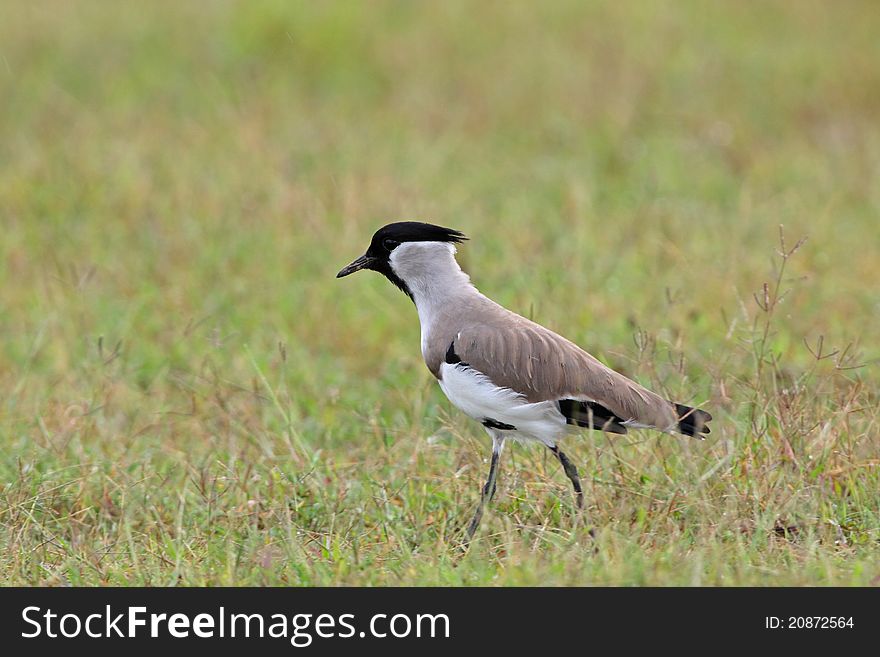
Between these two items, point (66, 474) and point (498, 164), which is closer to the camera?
point (66, 474)

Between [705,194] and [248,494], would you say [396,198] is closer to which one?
[705,194]

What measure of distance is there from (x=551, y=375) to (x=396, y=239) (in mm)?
753

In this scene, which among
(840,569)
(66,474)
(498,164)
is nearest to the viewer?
(840,569)

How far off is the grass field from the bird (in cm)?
19

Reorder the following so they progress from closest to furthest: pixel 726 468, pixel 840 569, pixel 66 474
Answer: pixel 840 569 < pixel 726 468 < pixel 66 474

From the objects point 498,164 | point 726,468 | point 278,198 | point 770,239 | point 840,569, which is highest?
point 498,164

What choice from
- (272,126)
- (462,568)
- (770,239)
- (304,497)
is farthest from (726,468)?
(272,126)

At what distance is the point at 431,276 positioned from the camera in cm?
445

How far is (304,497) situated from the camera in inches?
184

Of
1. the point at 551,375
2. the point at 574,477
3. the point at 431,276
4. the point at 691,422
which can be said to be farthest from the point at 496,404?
the point at 691,422

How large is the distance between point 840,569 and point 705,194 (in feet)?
16.8

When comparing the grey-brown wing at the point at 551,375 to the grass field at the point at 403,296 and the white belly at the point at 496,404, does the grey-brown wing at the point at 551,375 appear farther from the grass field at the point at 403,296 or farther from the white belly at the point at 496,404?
the grass field at the point at 403,296

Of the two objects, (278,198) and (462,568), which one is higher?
(278,198)

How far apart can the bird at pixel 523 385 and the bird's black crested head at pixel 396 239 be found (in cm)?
18
